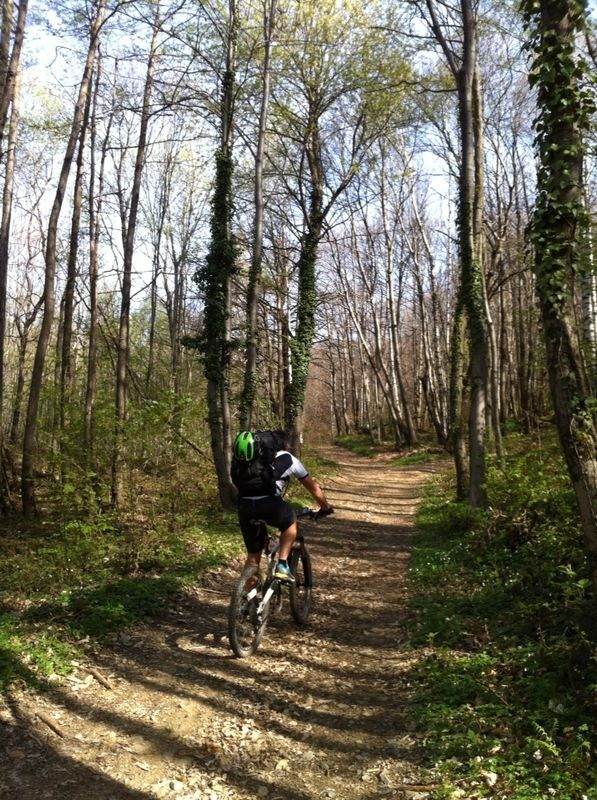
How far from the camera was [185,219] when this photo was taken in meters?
27.6

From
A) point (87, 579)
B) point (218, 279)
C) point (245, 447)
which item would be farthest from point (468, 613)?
point (218, 279)

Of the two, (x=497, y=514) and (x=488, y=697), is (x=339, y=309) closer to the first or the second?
(x=497, y=514)

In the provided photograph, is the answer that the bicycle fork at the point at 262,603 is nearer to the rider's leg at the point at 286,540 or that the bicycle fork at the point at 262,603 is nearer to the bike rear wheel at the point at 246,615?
the bike rear wheel at the point at 246,615

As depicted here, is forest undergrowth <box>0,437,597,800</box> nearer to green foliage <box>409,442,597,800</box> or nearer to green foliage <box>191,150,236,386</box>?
green foliage <box>409,442,597,800</box>

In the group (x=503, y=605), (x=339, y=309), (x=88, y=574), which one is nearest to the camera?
(x=503, y=605)

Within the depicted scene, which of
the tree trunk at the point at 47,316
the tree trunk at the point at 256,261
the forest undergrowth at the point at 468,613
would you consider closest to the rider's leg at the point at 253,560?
the forest undergrowth at the point at 468,613

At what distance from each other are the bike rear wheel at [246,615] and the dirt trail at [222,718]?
16cm

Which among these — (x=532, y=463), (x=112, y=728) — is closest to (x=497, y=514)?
(x=532, y=463)

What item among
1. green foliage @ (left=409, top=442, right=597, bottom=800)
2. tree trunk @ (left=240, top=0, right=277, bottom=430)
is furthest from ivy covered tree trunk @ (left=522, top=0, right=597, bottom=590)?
tree trunk @ (left=240, top=0, right=277, bottom=430)

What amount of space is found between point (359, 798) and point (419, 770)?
41 cm

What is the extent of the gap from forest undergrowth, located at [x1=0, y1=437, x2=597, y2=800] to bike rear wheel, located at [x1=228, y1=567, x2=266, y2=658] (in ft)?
4.20

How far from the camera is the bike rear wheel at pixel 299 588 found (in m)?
5.55

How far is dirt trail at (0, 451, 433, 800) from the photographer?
3.29 meters

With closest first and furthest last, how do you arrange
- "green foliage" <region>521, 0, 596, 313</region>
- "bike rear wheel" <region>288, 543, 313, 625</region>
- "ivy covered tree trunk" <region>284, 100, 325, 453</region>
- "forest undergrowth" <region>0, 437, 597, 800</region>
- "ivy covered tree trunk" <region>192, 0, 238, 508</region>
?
"forest undergrowth" <region>0, 437, 597, 800</region> → "green foliage" <region>521, 0, 596, 313</region> → "bike rear wheel" <region>288, 543, 313, 625</region> → "ivy covered tree trunk" <region>192, 0, 238, 508</region> → "ivy covered tree trunk" <region>284, 100, 325, 453</region>
